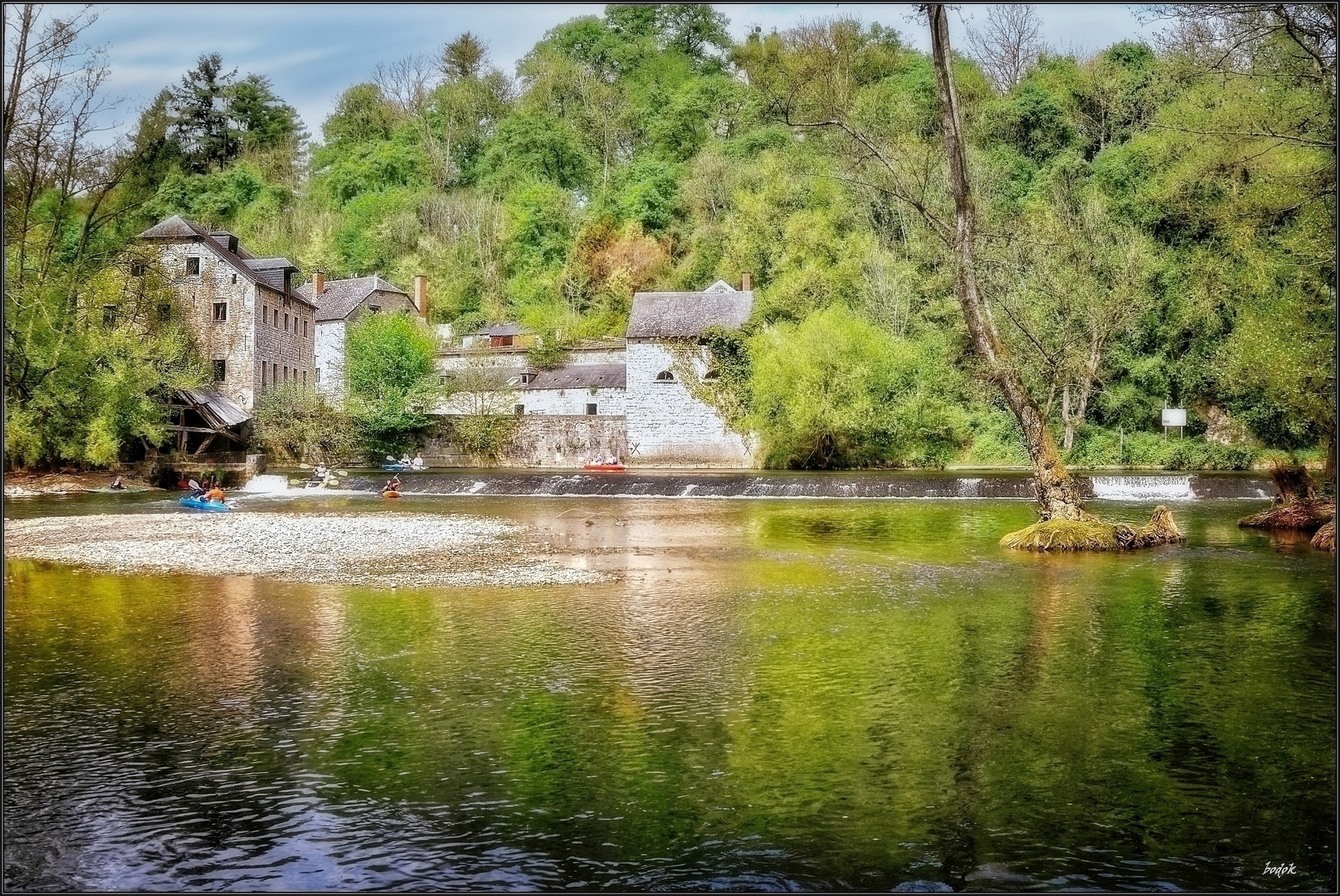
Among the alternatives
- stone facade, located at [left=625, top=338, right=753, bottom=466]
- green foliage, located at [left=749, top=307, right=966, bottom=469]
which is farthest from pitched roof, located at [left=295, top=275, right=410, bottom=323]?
green foliage, located at [left=749, top=307, right=966, bottom=469]

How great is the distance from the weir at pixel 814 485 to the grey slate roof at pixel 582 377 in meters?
14.2

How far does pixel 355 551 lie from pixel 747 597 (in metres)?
8.31

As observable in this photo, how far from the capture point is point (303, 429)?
1933 inches

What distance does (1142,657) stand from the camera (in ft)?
38.0

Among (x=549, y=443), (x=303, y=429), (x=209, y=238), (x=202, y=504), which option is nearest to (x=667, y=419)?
(x=549, y=443)

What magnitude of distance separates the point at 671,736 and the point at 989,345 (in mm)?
15083

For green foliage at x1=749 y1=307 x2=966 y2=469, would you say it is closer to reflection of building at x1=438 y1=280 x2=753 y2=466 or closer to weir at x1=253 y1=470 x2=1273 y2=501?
reflection of building at x1=438 y1=280 x2=753 y2=466

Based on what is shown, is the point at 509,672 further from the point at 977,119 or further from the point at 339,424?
the point at 977,119

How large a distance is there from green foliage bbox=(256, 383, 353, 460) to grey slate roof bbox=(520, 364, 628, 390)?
1001 centimetres

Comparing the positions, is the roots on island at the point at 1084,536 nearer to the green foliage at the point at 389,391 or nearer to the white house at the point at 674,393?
the white house at the point at 674,393

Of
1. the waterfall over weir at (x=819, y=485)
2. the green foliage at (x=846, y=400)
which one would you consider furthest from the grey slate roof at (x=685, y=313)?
the waterfall over weir at (x=819, y=485)

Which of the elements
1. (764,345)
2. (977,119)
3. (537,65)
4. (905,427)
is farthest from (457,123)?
(905,427)

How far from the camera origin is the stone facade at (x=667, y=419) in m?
49.7

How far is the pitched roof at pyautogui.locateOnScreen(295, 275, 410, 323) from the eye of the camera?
62.3 metres
